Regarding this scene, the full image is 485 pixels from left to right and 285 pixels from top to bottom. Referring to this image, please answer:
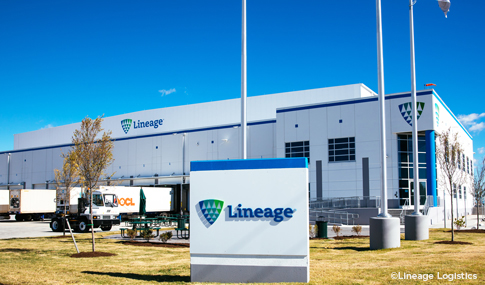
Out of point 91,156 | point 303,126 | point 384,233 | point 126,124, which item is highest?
point 126,124

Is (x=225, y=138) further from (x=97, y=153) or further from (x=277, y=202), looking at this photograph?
(x=277, y=202)

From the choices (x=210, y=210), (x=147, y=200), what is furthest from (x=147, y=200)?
(x=210, y=210)

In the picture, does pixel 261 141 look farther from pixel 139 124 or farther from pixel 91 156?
pixel 91 156

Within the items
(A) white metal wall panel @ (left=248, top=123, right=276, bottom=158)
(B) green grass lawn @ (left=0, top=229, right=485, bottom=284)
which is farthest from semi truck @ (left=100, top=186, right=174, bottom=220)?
(B) green grass lawn @ (left=0, top=229, right=485, bottom=284)

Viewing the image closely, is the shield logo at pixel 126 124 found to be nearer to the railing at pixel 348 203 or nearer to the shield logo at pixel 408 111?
the railing at pixel 348 203

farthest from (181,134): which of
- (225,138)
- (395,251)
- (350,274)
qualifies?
(350,274)

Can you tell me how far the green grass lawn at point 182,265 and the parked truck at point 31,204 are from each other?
28.9m

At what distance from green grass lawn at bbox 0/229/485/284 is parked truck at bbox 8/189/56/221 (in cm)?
2890

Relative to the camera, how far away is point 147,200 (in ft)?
142

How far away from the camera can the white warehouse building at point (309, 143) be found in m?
37.0

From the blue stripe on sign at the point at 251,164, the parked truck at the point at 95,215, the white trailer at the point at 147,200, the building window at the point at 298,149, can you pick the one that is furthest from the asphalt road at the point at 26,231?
the blue stripe on sign at the point at 251,164

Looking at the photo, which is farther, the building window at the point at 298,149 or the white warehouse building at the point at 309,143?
the building window at the point at 298,149

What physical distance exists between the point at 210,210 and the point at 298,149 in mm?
32766

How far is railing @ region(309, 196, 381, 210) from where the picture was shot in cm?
3581
